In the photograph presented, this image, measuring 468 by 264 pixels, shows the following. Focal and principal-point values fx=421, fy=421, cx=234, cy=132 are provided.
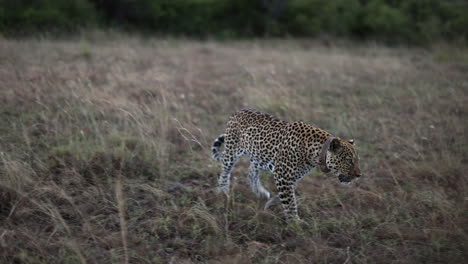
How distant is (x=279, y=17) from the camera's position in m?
20.8

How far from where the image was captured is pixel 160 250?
4.36 meters

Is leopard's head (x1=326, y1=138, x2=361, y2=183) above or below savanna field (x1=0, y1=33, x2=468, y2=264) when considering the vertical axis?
above

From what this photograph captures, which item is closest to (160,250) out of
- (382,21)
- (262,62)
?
(262,62)

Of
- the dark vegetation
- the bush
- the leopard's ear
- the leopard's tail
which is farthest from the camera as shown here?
the dark vegetation

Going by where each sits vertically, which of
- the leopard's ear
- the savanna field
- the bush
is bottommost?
the savanna field

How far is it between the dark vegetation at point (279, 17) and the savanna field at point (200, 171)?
7006 millimetres

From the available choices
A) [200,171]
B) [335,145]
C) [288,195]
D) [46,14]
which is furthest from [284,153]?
[46,14]

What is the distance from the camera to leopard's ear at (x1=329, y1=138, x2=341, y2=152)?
181 inches

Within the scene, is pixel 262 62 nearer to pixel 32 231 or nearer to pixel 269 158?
pixel 269 158

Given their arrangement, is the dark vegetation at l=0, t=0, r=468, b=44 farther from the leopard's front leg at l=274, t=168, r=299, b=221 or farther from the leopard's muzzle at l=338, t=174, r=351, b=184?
the leopard's muzzle at l=338, t=174, r=351, b=184

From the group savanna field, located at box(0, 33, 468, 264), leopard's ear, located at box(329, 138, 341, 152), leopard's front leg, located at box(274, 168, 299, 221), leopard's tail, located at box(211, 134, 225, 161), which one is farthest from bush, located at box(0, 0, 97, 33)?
leopard's ear, located at box(329, 138, 341, 152)

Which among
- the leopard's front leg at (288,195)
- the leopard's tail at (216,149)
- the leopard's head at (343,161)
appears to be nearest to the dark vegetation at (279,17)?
the leopard's tail at (216,149)

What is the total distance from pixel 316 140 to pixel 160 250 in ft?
6.94

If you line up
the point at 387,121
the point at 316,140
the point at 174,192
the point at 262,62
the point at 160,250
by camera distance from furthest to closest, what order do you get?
1. the point at 262,62
2. the point at 387,121
3. the point at 174,192
4. the point at 316,140
5. the point at 160,250
